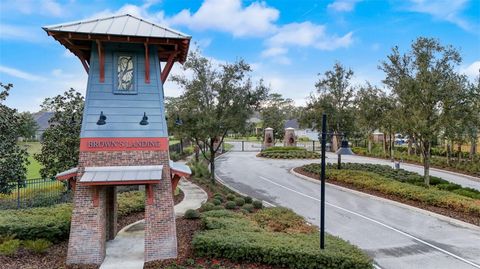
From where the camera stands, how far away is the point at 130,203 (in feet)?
47.4

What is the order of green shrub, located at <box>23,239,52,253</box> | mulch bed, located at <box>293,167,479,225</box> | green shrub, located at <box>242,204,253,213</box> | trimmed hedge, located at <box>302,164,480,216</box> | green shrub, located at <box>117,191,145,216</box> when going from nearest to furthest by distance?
green shrub, located at <box>23,239,52,253</box>, green shrub, located at <box>117,191,145,216</box>, mulch bed, located at <box>293,167,479,225</box>, green shrub, located at <box>242,204,253,213</box>, trimmed hedge, located at <box>302,164,480,216</box>

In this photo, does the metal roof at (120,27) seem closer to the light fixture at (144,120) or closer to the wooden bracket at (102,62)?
the wooden bracket at (102,62)

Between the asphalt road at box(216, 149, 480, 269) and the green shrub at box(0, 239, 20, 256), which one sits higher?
the green shrub at box(0, 239, 20, 256)

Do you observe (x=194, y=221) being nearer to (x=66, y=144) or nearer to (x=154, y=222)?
(x=154, y=222)

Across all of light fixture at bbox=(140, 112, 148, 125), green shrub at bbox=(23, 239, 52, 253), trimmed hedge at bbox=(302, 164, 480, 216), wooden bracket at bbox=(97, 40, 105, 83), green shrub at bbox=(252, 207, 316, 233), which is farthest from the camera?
trimmed hedge at bbox=(302, 164, 480, 216)

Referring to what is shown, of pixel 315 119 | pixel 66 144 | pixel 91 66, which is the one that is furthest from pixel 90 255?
pixel 315 119

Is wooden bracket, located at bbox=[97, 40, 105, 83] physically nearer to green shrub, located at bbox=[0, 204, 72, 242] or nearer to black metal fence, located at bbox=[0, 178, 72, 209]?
green shrub, located at bbox=[0, 204, 72, 242]

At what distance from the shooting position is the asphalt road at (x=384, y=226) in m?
10.4

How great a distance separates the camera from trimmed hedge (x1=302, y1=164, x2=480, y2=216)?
50.1 feet

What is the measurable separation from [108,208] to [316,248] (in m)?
6.47

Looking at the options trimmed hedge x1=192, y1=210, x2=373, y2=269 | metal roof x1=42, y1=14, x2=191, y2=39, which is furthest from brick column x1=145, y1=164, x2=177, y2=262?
metal roof x1=42, y1=14, x2=191, y2=39

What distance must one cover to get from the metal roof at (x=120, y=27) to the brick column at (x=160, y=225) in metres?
3.61

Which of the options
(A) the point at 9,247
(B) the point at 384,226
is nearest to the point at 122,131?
(A) the point at 9,247

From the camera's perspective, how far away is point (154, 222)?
9.09m
